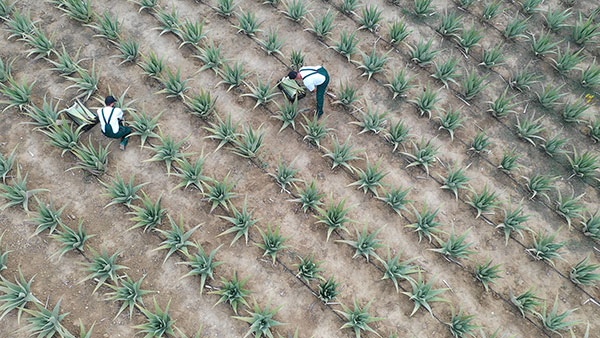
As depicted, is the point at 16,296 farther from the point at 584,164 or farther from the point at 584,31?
the point at 584,31

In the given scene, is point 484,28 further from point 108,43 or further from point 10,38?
point 10,38

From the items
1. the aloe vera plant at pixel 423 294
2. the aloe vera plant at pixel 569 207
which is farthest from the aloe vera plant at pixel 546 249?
the aloe vera plant at pixel 423 294

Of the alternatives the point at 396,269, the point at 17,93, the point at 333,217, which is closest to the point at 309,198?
the point at 333,217

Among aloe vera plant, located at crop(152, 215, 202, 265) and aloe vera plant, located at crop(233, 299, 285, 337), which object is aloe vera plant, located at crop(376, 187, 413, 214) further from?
aloe vera plant, located at crop(152, 215, 202, 265)

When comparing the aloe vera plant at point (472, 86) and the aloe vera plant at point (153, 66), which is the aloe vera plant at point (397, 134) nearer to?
the aloe vera plant at point (472, 86)

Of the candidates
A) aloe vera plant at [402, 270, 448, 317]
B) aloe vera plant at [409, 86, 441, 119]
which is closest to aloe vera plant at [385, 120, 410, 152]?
aloe vera plant at [409, 86, 441, 119]
